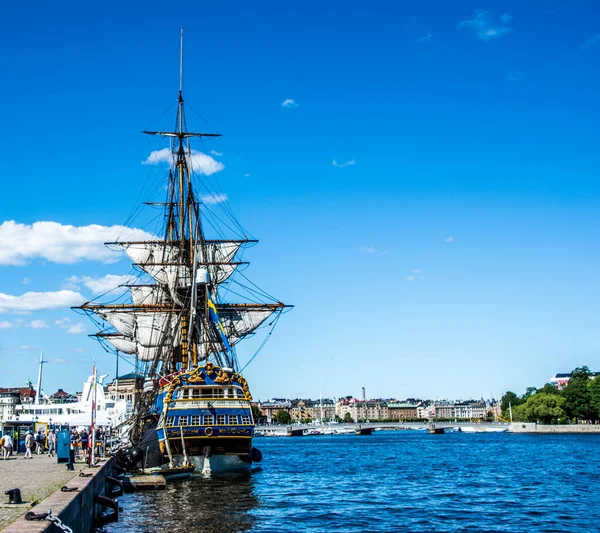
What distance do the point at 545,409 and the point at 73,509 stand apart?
15293cm

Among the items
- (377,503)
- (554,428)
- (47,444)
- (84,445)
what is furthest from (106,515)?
(554,428)

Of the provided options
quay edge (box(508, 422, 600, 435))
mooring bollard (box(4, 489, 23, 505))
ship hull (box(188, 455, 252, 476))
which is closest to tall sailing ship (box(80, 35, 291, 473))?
ship hull (box(188, 455, 252, 476))

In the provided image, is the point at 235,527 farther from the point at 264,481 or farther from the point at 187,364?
the point at 187,364

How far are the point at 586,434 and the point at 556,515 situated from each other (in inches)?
4836

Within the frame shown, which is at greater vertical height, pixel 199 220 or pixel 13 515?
pixel 199 220

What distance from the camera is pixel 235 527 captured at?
2916 cm

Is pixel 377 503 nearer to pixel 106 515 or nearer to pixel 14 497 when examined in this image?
pixel 106 515

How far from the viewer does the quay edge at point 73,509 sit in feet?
48.7

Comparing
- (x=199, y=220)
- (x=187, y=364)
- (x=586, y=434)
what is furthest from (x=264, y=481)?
(x=586, y=434)

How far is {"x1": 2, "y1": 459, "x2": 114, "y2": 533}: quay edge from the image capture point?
1483cm

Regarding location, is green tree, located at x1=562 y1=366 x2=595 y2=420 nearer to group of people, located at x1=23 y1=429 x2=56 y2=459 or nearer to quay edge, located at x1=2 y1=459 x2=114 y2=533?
group of people, located at x1=23 y1=429 x2=56 y2=459

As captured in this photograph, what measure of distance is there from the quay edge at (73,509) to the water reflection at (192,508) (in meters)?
2.22

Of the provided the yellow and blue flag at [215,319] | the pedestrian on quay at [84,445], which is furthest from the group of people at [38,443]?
the yellow and blue flag at [215,319]

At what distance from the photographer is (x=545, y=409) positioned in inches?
6191
